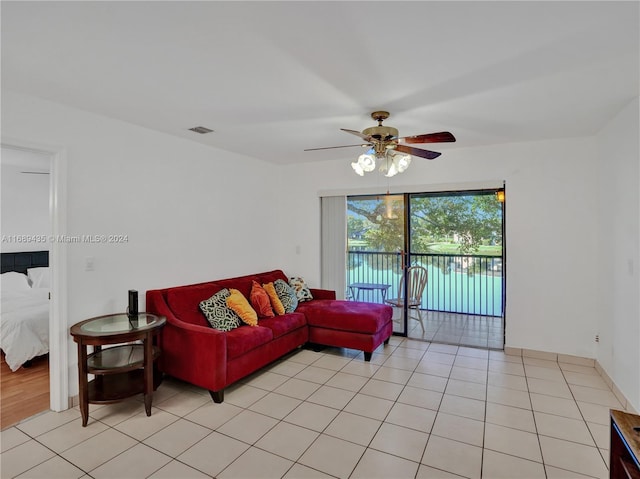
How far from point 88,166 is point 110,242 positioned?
0.68m

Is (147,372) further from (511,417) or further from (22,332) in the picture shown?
(511,417)

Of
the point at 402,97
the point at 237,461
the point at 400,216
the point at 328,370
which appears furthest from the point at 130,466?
the point at 400,216

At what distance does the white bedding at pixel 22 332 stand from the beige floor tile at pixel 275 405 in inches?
99.5

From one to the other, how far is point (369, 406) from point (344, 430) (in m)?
0.42

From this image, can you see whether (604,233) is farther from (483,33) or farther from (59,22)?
(59,22)

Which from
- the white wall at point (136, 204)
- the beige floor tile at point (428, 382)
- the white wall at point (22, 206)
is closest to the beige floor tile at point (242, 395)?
the white wall at point (136, 204)

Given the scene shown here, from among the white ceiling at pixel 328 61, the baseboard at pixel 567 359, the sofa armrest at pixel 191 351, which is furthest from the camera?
the baseboard at pixel 567 359

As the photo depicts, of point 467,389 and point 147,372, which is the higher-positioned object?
point 147,372

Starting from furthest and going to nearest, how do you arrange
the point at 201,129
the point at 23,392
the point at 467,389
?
the point at 201,129
the point at 467,389
the point at 23,392

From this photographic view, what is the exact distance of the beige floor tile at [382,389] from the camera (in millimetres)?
3084

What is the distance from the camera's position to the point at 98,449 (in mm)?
2311

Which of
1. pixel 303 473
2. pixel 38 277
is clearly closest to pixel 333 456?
pixel 303 473

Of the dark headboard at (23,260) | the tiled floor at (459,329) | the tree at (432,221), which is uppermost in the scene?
the tree at (432,221)

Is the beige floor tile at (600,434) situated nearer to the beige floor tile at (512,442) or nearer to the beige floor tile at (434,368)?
the beige floor tile at (512,442)
